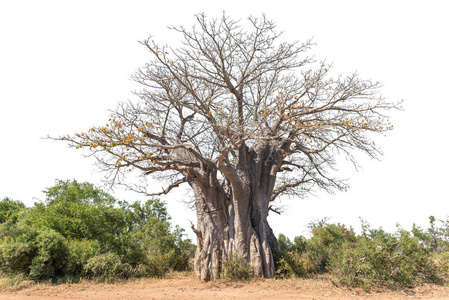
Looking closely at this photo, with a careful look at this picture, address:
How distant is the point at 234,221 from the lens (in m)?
10.3

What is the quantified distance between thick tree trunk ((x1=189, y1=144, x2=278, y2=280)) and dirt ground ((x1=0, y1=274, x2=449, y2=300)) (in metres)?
0.72

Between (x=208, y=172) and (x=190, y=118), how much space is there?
2.22 m

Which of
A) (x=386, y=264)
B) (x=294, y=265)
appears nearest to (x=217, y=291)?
(x=294, y=265)

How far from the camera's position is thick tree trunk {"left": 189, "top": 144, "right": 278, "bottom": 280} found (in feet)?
32.1

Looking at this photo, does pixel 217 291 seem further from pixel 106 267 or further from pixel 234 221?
pixel 106 267

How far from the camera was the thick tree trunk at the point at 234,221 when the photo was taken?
9773 millimetres

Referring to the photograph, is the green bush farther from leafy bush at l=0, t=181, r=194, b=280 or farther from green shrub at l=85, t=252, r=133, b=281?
green shrub at l=85, t=252, r=133, b=281

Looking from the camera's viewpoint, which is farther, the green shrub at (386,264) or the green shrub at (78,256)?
the green shrub at (78,256)

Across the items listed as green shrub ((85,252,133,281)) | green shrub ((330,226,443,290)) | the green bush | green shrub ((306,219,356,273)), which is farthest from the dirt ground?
green shrub ((306,219,356,273))

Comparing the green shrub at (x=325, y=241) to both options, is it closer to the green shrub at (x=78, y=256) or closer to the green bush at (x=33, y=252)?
the green shrub at (x=78, y=256)

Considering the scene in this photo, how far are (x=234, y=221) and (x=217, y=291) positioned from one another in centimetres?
246

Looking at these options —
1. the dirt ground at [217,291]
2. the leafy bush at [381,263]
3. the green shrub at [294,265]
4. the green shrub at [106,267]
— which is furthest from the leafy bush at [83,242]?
the leafy bush at [381,263]

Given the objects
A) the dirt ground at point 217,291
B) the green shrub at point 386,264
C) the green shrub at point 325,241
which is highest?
the green shrub at point 325,241

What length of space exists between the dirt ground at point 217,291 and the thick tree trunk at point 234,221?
72cm
